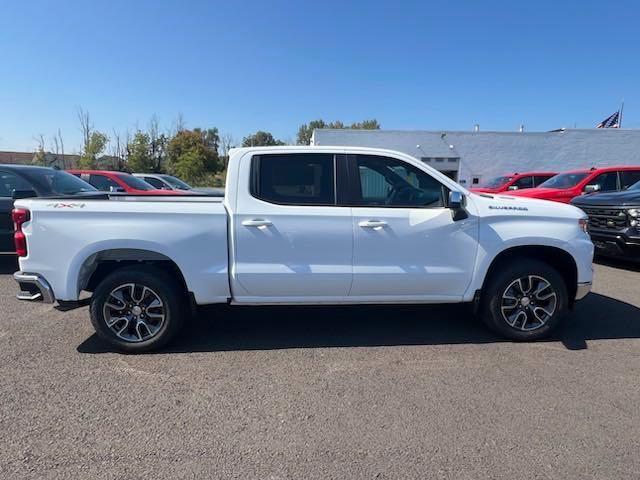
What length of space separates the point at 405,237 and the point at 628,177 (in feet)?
31.9

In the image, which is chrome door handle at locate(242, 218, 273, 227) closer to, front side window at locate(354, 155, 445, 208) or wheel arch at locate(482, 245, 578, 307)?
front side window at locate(354, 155, 445, 208)

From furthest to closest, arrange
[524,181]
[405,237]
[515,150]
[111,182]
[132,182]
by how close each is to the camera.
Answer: [515,150]
[524,181]
[132,182]
[111,182]
[405,237]

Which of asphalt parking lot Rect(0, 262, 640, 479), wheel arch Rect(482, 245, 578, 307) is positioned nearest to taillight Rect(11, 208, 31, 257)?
asphalt parking lot Rect(0, 262, 640, 479)

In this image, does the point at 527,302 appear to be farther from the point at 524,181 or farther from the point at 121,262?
the point at 524,181

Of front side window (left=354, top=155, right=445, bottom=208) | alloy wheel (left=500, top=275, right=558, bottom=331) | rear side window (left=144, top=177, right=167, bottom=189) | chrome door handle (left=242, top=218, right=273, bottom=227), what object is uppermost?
rear side window (left=144, top=177, right=167, bottom=189)


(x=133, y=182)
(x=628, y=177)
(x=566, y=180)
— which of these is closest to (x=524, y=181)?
(x=566, y=180)

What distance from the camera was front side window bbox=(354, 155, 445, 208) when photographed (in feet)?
13.7

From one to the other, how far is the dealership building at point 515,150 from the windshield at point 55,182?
17987 mm

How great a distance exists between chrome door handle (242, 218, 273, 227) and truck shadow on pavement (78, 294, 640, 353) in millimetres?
1198

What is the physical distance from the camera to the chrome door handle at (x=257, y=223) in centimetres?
392

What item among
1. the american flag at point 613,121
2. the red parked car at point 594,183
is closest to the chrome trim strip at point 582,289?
the red parked car at point 594,183

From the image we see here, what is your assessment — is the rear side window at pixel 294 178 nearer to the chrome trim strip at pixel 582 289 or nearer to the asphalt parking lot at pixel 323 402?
the asphalt parking lot at pixel 323 402

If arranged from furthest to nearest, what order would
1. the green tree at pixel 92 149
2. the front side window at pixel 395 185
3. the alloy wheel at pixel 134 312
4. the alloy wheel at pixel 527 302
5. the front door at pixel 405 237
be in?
the green tree at pixel 92 149 → the alloy wheel at pixel 527 302 → the front side window at pixel 395 185 → the front door at pixel 405 237 → the alloy wheel at pixel 134 312

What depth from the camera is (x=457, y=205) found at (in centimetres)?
402
